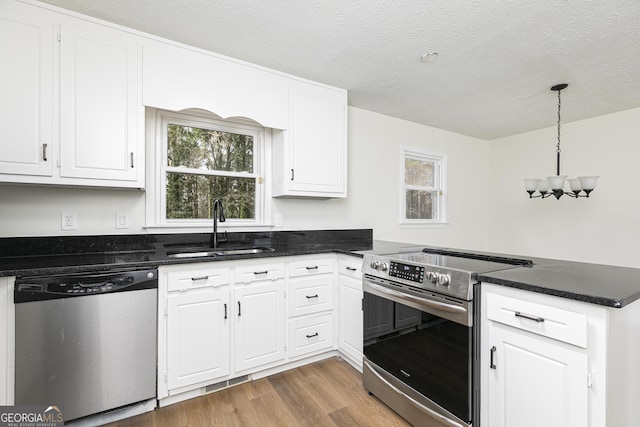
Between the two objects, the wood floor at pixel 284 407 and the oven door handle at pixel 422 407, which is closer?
the oven door handle at pixel 422 407

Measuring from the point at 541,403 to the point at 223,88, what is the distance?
2.66 metres

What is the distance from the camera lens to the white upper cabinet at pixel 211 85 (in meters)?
2.08

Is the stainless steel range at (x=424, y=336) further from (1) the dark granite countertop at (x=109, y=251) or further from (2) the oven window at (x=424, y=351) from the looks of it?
(1) the dark granite countertop at (x=109, y=251)

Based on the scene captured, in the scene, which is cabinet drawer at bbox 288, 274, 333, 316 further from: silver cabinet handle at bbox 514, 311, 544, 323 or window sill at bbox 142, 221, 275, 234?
silver cabinet handle at bbox 514, 311, 544, 323

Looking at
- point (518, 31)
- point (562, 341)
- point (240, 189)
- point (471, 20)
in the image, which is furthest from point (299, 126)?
point (562, 341)

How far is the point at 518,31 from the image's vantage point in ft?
6.45

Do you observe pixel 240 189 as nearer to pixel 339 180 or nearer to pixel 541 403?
pixel 339 180

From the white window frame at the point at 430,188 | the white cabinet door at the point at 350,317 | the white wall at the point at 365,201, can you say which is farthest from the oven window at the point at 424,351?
the white window frame at the point at 430,188

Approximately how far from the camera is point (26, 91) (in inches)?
68.6

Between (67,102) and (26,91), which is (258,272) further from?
(26,91)


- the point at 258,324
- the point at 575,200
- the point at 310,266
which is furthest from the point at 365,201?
the point at 575,200

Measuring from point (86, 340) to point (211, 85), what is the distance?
185 cm

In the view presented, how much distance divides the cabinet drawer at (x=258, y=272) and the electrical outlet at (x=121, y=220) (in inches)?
37.0

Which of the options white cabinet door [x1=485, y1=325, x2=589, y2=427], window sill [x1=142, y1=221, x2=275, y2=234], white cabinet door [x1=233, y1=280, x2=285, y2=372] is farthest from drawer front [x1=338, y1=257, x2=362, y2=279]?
white cabinet door [x1=485, y1=325, x2=589, y2=427]
